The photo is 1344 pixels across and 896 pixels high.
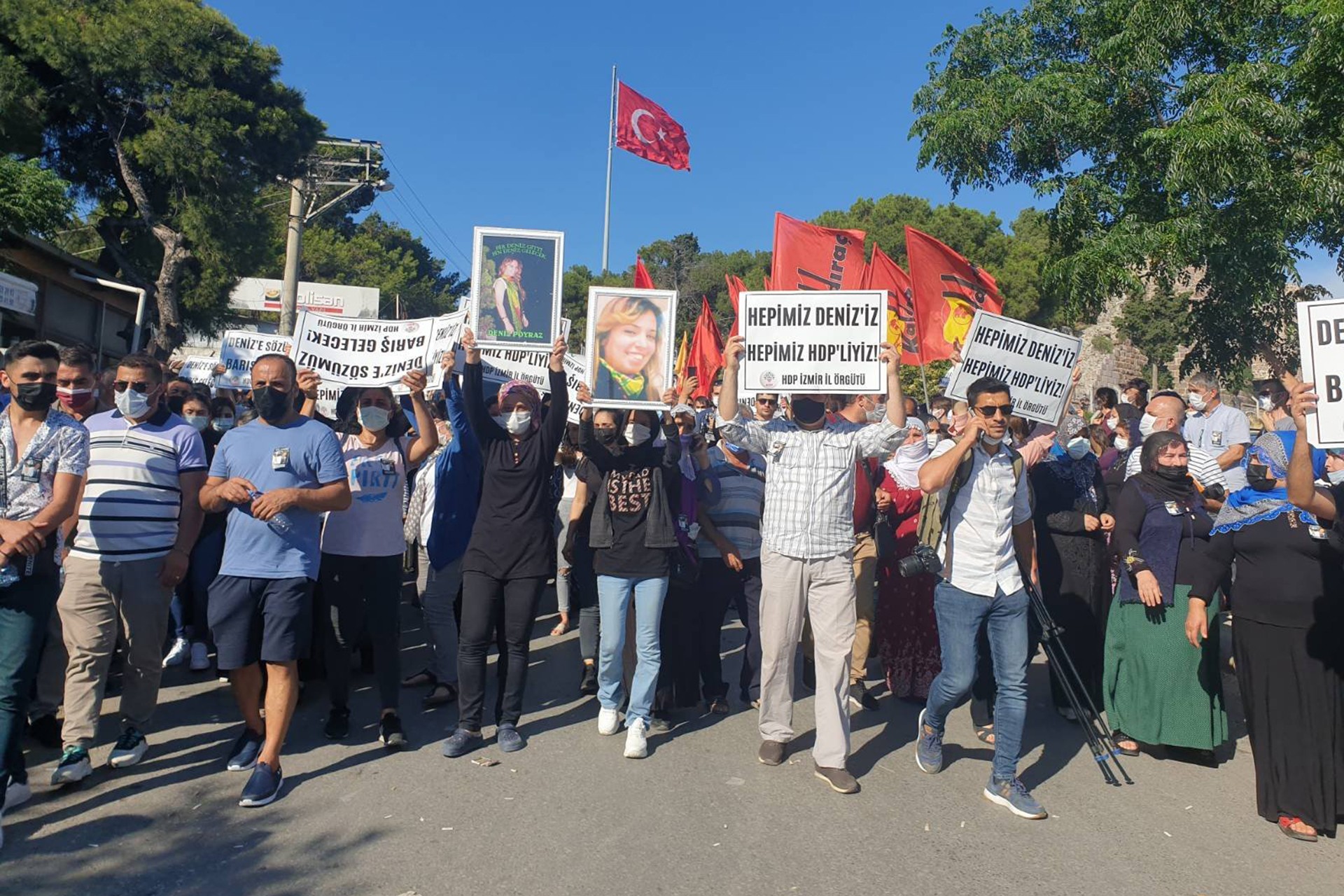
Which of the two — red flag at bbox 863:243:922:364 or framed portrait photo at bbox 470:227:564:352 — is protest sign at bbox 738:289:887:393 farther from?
red flag at bbox 863:243:922:364

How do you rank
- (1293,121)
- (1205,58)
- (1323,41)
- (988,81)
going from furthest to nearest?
1. (988,81)
2. (1205,58)
3. (1293,121)
4. (1323,41)

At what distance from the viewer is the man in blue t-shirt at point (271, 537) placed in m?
4.63

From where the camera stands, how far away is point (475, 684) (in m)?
5.34

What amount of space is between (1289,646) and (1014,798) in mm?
1476

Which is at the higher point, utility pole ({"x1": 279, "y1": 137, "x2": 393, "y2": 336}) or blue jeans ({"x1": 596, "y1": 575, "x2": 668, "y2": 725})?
utility pole ({"x1": 279, "y1": 137, "x2": 393, "y2": 336})

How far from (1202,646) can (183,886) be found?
204 inches

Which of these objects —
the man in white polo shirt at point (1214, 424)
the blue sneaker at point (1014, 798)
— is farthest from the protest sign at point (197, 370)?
the man in white polo shirt at point (1214, 424)

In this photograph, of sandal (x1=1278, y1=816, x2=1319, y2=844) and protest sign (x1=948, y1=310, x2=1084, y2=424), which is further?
protest sign (x1=948, y1=310, x2=1084, y2=424)

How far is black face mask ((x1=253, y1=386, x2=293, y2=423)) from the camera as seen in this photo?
15.5 ft

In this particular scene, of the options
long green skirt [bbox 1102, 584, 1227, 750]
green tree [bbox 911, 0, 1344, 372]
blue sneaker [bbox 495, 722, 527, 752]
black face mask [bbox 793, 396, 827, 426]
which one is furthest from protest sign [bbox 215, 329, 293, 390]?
green tree [bbox 911, 0, 1344, 372]

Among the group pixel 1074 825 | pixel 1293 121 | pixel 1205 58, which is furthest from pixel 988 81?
pixel 1074 825

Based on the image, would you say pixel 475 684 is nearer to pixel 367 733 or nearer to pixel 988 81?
pixel 367 733

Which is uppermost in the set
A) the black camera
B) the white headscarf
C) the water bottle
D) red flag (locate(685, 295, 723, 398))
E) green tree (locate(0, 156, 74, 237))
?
green tree (locate(0, 156, 74, 237))

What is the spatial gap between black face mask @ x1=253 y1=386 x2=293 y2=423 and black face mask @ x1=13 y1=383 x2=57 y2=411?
85 cm
